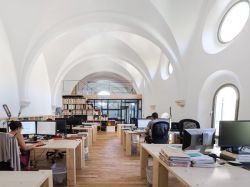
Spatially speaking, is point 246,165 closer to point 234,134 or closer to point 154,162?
point 234,134

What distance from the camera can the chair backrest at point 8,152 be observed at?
8.98 ft

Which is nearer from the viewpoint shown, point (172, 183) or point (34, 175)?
point (34, 175)

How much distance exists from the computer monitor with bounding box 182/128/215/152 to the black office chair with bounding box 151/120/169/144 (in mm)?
2280

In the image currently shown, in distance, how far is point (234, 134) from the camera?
2703 mm

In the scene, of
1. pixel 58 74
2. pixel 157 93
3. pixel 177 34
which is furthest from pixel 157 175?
pixel 58 74

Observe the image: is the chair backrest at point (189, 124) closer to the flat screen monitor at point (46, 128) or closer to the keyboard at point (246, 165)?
the keyboard at point (246, 165)

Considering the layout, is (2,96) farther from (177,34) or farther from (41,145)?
(177,34)

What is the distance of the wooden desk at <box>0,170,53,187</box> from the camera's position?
1.79 meters

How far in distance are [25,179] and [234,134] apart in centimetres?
255

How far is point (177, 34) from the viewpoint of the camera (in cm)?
595

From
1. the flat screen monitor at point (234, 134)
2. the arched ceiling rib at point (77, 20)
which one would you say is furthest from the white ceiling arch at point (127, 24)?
the flat screen monitor at point (234, 134)


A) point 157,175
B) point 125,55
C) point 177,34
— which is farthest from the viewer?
point 125,55

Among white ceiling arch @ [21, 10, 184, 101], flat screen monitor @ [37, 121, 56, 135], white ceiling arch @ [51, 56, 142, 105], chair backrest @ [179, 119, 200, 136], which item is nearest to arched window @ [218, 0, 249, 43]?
white ceiling arch @ [21, 10, 184, 101]

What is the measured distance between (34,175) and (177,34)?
5.31 m
